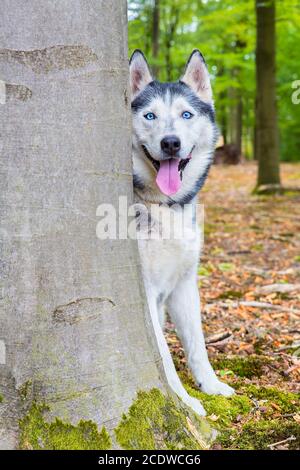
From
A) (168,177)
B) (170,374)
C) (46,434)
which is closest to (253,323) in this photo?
(170,374)

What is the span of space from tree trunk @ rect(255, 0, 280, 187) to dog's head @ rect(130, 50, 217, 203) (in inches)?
314

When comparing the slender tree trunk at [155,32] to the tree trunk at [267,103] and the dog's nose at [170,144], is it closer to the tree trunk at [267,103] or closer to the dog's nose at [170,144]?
the tree trunk at [267,103]

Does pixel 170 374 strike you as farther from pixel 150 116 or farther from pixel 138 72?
pixel 138 72

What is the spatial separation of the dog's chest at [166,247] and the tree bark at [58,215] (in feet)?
2.82

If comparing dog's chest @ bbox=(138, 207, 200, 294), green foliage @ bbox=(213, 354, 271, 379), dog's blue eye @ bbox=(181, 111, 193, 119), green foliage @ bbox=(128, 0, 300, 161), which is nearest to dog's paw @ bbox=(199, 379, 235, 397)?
green foliage @ bbox=(213, 354, 271, 379)

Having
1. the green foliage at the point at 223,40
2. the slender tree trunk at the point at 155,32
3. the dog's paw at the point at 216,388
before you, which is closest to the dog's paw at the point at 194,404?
the dog's paw at the point at 216,388

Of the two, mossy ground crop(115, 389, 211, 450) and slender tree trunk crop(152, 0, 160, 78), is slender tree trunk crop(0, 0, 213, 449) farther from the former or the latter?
slender tree trunk crop(152, 0, 160, 78)

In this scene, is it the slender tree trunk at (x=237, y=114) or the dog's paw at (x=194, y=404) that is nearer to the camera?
the dog's paw at (x=194, y=404)

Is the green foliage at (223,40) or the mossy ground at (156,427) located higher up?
the green foliage at (223,40)

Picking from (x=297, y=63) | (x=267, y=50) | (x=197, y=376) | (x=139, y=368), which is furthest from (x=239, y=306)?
(x=297, y=63)

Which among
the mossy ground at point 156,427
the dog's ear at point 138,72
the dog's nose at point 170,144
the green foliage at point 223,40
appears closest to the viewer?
the mossy ground at point 156,427

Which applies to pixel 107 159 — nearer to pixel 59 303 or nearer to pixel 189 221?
pixel 59 303

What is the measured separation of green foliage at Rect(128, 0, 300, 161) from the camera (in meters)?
13.7

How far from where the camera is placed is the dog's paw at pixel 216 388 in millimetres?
3099
